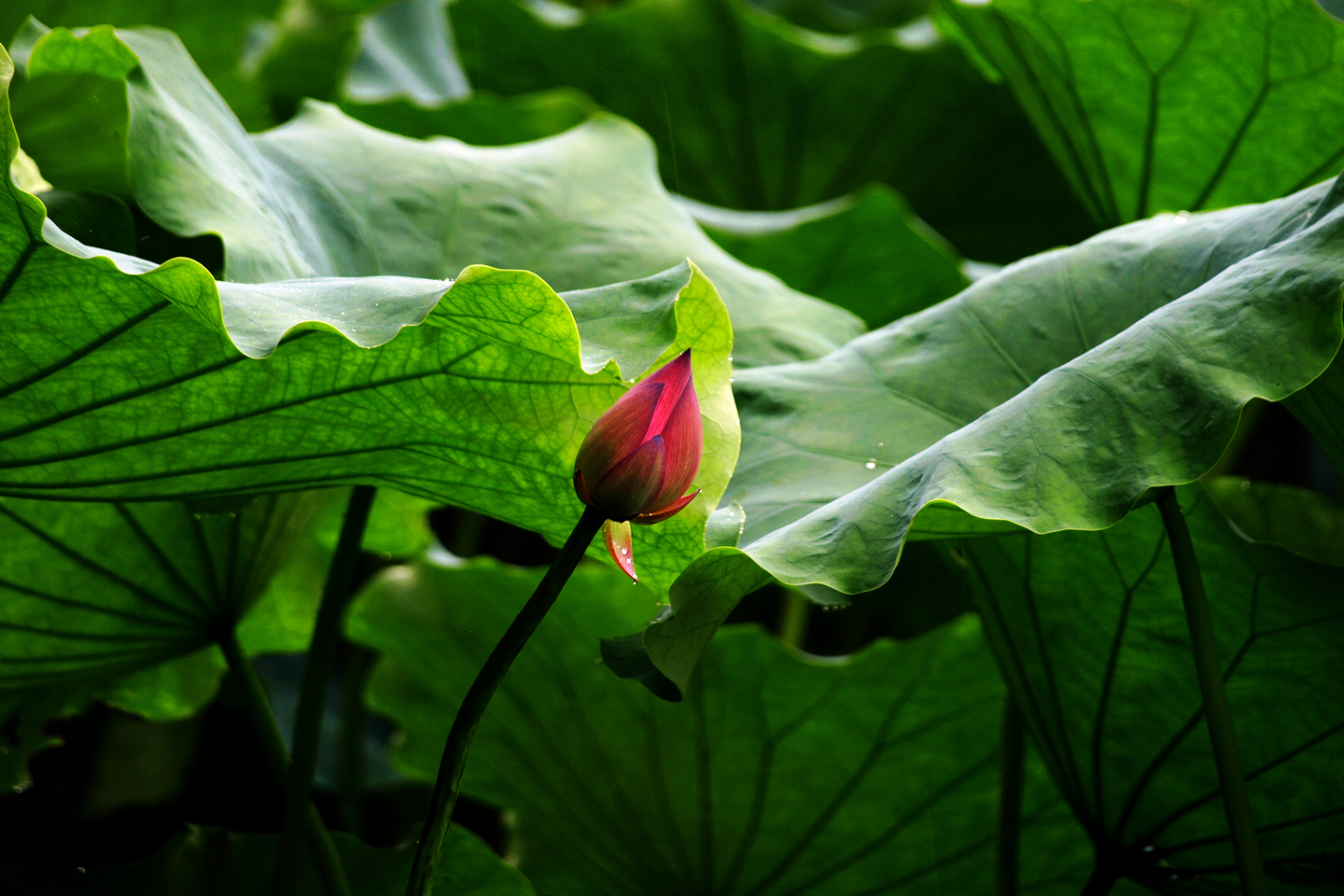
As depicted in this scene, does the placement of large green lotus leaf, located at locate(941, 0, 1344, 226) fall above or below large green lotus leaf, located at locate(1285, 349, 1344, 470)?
above

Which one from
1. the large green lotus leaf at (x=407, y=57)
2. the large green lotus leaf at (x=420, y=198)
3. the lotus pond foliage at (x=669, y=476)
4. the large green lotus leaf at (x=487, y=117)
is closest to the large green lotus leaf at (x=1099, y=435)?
the lotus pond foliage at (x=669, y=476)

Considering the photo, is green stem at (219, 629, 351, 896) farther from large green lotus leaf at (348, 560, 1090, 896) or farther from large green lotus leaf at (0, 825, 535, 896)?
large green lotus leaf at (348, 560, 1090, 896)

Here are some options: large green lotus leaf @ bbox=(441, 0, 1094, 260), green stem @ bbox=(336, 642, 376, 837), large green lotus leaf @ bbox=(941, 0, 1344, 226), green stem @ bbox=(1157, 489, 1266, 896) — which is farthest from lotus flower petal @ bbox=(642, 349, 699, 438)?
large green lotus leaf @ bbox=(441, 0, 1094, 260)

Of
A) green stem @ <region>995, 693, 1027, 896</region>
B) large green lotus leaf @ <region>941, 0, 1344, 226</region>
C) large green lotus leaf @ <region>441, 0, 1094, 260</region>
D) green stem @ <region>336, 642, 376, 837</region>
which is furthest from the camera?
large green lotus leaf @ <region>441, 0, 1094, 260</region>

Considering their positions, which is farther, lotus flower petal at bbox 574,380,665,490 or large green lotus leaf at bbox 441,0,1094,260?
large green lotus leaf at bbox 441,0,1094,260

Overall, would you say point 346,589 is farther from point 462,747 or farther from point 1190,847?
point 1190,847

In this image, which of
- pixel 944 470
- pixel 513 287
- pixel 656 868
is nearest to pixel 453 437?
pixel 513 287
